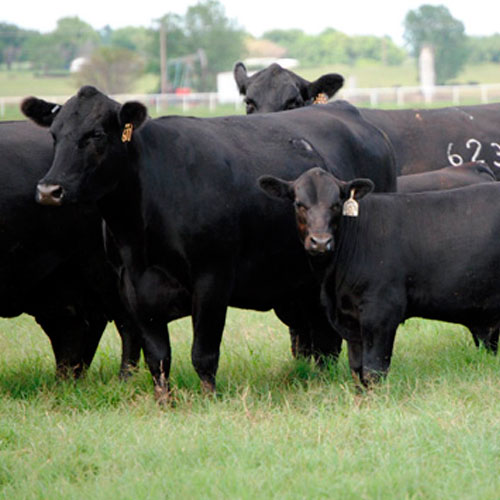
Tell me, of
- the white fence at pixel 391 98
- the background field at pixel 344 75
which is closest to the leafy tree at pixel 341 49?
the background field at pixel 344 75

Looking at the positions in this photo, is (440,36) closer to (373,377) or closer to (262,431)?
(373,377)

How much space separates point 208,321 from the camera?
20.8 feet

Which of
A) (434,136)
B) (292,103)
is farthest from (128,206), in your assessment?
(434,136)

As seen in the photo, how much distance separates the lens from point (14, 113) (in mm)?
42625

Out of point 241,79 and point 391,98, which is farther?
point 391,98

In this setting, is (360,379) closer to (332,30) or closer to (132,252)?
(132,252)

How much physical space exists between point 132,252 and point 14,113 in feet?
123

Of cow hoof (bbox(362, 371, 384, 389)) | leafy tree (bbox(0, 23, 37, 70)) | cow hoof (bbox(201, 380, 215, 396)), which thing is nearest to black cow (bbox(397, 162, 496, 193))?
cow hoof (bbox(362, 371, 384, 389))

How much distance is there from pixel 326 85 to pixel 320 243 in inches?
156

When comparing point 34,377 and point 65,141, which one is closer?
point 65,141

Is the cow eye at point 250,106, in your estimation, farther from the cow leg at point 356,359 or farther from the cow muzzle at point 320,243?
the cow muzzle at point 320,243

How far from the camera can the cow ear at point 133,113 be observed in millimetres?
6070

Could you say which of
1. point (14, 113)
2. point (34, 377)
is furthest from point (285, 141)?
point (14, 113)

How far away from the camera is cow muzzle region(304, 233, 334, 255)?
19.8 ft
